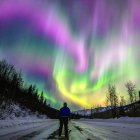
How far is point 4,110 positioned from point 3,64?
111ft

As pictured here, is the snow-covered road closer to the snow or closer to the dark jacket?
the dark jacket

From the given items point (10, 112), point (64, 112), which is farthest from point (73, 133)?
point (10, 112)

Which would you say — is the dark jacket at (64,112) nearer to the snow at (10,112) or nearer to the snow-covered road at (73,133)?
the snow-covered road at (73,133)

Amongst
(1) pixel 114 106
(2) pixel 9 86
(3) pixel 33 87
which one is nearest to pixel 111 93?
(1) pixel 114 106

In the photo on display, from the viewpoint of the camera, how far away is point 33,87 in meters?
143

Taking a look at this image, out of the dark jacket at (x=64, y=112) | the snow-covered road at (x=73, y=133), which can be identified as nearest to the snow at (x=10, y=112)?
the snow-covered road at (x=73, y=133)

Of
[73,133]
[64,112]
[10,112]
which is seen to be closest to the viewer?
[64,112]

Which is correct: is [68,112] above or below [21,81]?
below

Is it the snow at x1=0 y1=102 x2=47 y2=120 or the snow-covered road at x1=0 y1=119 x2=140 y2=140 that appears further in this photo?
the snow at x1=0 y1=102 x2=47 y2=120

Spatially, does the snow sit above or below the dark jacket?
above

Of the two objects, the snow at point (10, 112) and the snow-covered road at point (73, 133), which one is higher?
the snow at point (10, 112)

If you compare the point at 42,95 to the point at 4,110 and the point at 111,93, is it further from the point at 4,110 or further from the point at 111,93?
the point at 4,110

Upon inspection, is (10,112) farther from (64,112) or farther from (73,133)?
(64,112)

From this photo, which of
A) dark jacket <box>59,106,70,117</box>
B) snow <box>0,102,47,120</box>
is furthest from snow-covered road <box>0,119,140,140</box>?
snow <box>0,102,47,120</box>
